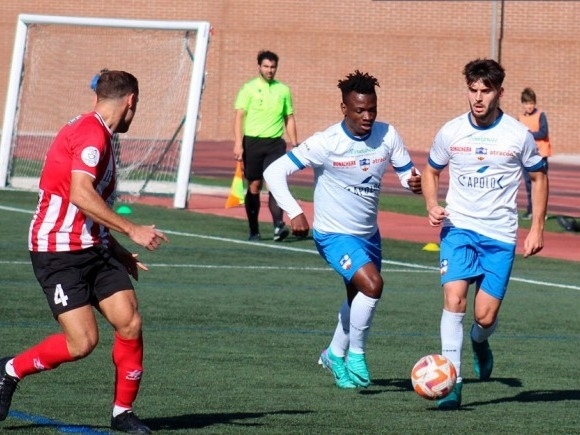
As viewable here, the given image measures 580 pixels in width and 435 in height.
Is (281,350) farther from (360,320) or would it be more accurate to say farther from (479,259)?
(479,259)

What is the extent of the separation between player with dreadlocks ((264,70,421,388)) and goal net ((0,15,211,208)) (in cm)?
1302

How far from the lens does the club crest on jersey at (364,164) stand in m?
9.32

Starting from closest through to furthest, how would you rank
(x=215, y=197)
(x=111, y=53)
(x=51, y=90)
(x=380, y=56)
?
1. (x=215, y=197)
2. (x=51, y=90)
3. (x=111, y=53)
4. (x=380, y=56)

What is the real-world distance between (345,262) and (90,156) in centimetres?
257

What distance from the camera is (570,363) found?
34.5 ft

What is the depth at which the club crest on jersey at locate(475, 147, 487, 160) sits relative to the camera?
8948mm

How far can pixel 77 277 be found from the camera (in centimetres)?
733

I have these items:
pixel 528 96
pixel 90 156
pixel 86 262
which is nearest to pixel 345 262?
pixel 86 262

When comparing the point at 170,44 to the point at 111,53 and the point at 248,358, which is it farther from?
the point at 248,358

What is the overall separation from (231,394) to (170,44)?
17392 mm

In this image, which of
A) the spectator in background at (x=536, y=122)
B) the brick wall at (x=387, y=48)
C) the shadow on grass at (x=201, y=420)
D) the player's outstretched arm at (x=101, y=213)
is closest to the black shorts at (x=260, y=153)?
the spectator in background at (x=536, y=122)

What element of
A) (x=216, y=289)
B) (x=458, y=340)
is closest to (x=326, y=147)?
(x=458, y=340)

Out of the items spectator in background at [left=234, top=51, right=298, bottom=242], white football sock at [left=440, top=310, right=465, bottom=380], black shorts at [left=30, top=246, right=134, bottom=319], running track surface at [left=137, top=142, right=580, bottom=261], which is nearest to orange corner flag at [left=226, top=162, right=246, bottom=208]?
running track surface at [left=137, top=142, right=580, bottom=261]

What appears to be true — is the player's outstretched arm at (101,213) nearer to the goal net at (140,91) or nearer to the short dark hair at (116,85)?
the short dark hair at (116,85)
